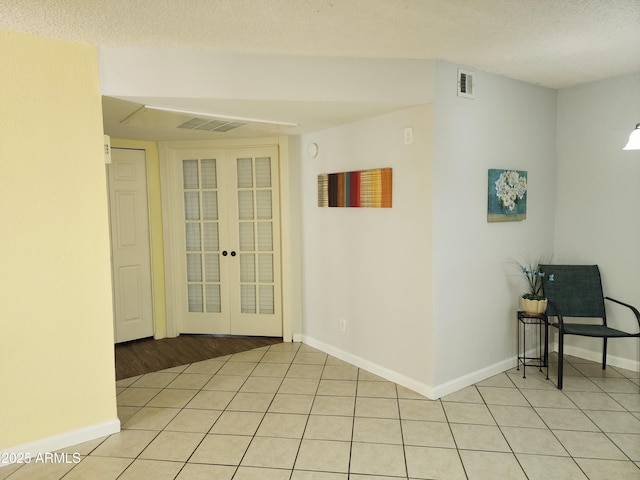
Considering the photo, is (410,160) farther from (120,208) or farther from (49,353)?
(120,208)

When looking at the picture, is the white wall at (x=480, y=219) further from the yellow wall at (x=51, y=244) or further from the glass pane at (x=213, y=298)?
the glass pane at (x=213, y=298)

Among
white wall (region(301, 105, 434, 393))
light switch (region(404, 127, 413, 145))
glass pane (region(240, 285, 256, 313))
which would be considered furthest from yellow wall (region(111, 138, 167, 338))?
light switch (region(404, 127, 413, 145))

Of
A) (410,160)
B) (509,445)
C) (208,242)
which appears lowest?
(509,445)

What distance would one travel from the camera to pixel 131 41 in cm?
254

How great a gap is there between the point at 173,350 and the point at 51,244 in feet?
6.83

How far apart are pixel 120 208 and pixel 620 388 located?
4605mm

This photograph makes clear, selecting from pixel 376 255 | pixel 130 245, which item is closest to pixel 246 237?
pixel 130 245

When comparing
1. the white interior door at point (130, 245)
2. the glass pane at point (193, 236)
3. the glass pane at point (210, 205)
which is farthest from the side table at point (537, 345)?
the white interior door at point (130, 245)

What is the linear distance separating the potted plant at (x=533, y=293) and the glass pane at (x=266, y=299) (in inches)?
93.2

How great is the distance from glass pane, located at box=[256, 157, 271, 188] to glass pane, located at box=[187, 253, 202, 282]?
3.40 feet

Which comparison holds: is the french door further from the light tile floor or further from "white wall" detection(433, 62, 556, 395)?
"white wall" detection(433, 62, 556, 395)

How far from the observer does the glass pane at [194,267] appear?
4.70 meters

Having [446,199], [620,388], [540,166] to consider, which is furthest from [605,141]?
[620,388]

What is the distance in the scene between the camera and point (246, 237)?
4.60 metres
